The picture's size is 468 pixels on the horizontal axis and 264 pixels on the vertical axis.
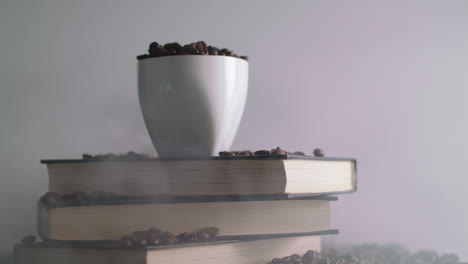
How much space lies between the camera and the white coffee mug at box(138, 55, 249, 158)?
970 mm

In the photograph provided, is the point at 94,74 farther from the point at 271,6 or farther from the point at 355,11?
the point at 355,11

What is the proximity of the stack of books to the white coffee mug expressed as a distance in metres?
0.10

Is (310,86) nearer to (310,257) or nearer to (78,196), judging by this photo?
(310,257)

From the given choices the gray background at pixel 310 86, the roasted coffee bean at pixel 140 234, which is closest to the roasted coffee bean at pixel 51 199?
the roasted coffee bean at pixel 140 234

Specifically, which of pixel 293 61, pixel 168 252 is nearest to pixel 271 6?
pixel 293 61

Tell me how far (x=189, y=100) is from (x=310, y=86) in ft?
1.52

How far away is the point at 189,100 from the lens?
0.97 m

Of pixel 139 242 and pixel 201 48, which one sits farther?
pixel 201 48

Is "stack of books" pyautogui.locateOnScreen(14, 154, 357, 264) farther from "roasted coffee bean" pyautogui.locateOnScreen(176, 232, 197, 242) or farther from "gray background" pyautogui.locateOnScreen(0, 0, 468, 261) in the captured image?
"gray background" pyautogui.locateOnScreen(0, 0, 468, 261)

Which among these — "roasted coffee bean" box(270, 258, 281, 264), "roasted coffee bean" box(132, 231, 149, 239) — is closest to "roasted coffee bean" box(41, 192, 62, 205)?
"roasted coffee bean" box(132, 231, 149, 239)

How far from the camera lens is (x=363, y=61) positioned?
1353 millimetres

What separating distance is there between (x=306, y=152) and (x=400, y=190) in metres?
0.22

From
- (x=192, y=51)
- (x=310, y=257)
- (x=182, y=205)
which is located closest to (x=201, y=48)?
(x=192, y=51)

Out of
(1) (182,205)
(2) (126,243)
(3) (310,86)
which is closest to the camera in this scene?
(2) (126,243)
